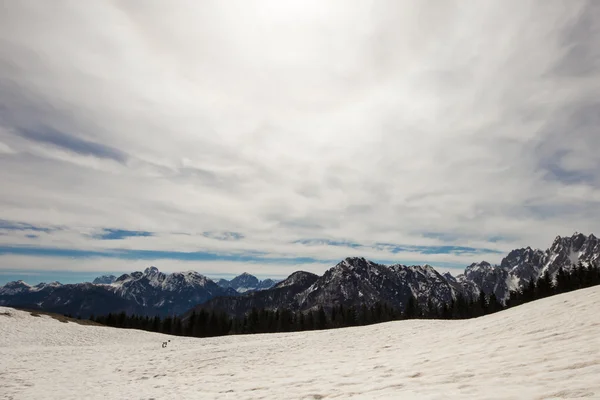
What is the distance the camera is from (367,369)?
11.3 m

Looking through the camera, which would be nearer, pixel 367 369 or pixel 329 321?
pixel 367 369

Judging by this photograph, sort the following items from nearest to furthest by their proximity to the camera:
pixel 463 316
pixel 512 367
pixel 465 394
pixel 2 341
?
1. pixel 465 394
2. pixel 512 367
3. pixel 2 341
4. pixel 463 316

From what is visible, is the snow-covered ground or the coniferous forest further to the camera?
the coniferous forest

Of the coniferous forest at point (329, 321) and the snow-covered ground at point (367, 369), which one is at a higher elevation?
the snow-covered ground at point (367, 369)

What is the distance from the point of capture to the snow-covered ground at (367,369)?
6.86 m

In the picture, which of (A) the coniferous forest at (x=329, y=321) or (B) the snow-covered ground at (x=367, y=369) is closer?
(B) the snow-covered ground at (x=367, y=369)

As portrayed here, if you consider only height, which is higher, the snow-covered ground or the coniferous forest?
the snow-covered ground

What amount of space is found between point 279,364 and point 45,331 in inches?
1739

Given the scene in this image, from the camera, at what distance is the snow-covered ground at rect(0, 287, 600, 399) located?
6.86 m

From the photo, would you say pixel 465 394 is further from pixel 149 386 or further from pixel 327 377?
pixel 149 386

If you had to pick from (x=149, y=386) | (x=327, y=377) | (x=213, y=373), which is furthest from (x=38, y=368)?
(x=327, y=377)

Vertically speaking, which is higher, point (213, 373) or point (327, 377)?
point (327, 377)

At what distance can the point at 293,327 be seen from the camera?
372 ft

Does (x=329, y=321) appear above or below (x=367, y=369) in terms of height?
below
